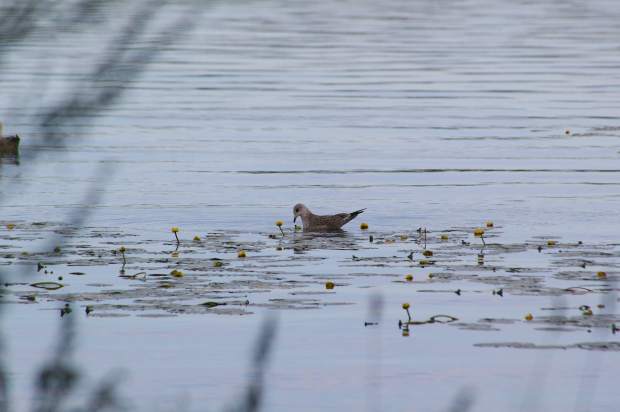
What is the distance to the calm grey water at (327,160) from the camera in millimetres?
10117

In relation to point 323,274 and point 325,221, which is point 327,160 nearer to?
point 325,221

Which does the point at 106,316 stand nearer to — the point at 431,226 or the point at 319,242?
the point at 319,242

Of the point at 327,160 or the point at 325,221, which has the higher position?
the point at 327,160

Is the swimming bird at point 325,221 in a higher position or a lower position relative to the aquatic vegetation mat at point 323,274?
higher

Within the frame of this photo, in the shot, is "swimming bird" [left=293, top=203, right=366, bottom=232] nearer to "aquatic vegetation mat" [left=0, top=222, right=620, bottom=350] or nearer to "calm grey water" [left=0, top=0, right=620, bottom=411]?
"aquatic vegetation mat" [left=0, top=222, right=620, bottom=350]

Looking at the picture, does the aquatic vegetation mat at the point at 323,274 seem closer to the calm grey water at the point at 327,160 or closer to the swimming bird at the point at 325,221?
the swimming bird at the point at 325,221

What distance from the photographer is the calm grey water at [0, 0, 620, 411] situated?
10.1 m

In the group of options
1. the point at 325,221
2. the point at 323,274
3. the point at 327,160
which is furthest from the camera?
the point at 327,160

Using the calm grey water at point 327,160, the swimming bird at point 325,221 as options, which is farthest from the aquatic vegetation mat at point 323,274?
the calm grey water at point 327,160

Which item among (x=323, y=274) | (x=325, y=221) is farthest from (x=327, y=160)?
(x=323, y=274)

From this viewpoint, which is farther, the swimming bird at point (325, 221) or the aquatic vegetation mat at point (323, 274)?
the swimming bird at point (325, 221)

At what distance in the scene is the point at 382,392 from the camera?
32.6 feet

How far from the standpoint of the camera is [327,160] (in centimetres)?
2417

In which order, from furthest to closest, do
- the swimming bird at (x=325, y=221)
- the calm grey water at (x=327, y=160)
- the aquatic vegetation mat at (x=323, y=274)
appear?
the swimming bird at (x=325, y=221), the aquatic vegetation mat at (x=323, y=274), the calm grey water at (x=327, y=160)
